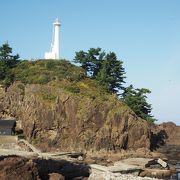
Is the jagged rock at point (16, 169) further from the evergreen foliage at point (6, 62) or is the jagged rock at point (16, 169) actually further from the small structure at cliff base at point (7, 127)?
the evergreen foliage at point (6, 62)

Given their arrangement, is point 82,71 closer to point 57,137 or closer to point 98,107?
point 98,107

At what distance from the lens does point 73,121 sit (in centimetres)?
7712

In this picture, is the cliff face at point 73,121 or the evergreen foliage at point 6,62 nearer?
the cliff face at point 73,121

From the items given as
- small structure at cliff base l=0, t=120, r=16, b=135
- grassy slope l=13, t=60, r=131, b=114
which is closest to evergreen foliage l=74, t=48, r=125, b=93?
grassy slope l=13, t=60, r=131, b=114

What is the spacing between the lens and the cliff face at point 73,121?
75.8 meters

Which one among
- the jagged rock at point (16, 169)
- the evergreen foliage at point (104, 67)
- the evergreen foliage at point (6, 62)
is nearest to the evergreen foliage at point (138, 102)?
the evergreen foliage at point (104, 67)

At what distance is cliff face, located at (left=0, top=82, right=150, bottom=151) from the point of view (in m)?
75.8

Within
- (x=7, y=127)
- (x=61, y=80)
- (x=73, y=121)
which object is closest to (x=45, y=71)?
(x=61, y=80)

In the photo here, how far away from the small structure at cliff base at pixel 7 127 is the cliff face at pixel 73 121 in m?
2.45

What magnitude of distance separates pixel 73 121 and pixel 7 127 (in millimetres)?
11869

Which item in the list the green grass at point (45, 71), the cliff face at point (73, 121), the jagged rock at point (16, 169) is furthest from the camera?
the green grass at point (45, 71)

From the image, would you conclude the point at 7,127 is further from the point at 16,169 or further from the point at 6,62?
the point at 16,169

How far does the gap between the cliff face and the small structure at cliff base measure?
2455 mm

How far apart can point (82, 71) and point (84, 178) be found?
50.4 m
